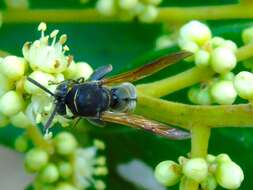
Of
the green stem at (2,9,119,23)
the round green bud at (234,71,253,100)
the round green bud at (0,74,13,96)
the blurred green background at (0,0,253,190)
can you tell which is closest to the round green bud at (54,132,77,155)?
the blurred green background at (0,0,253,190)

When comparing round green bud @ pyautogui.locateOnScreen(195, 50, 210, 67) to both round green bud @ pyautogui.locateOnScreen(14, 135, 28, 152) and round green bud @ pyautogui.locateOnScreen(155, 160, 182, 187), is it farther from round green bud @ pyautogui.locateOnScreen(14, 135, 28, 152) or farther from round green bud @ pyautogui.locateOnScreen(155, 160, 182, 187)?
round green bud @ pyautogui.locateOnScreen(14, 135, 28, 152)

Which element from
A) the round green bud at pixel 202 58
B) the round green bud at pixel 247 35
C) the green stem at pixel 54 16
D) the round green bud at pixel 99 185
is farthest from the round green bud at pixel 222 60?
the round green bud at pixel 99 185

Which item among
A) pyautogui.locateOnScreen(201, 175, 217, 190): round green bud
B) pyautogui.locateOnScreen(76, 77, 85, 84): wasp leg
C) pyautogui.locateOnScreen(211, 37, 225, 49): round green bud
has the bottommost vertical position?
pyautogui.locateOnScreen(201, 175, 217, 190): round green bud

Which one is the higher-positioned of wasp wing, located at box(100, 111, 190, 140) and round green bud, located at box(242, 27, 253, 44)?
round green bud, located at box(242, 27, 253, 44)

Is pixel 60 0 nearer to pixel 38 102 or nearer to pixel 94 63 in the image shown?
pixel 94 63

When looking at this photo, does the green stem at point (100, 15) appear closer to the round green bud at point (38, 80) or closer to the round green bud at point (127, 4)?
the round green bud at point (127, 4)

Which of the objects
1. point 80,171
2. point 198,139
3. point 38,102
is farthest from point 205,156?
point 80,171

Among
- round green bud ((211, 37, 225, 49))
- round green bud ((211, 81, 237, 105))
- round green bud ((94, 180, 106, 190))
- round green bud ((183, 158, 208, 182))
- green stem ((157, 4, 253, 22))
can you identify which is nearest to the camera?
round green bud ((183, 158, 208, 182))
